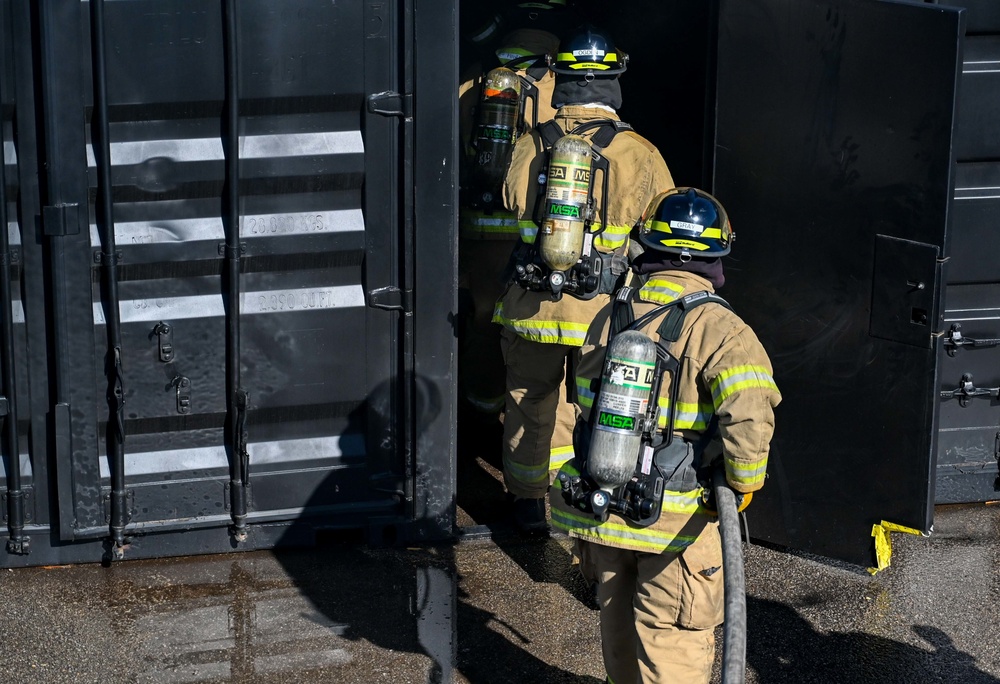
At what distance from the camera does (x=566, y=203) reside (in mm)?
4789

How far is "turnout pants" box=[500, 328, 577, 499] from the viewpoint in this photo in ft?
17.5

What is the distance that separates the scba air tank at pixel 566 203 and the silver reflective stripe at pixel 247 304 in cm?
75

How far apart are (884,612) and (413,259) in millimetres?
2183

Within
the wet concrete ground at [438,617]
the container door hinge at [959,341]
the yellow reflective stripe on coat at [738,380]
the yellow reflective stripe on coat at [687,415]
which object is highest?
the yellow reflective stripe on coat at [738,380]

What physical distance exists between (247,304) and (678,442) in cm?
198

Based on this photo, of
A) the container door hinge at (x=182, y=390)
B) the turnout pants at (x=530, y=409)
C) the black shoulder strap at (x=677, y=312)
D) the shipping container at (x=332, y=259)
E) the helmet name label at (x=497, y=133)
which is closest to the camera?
the black shoulder strap at (x=677, y=312)

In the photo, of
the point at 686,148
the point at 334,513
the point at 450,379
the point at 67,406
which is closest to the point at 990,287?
the point at 686,148

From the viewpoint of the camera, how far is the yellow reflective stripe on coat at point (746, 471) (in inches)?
138

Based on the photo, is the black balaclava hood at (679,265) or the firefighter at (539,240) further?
the firefighter at (539,240)

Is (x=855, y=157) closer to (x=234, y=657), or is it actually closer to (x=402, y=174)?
(x=402, y=174)

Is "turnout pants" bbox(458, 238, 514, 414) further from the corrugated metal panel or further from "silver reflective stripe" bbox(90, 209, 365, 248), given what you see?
"silver reflective stripe" bbox(90, 209, 365, 248)

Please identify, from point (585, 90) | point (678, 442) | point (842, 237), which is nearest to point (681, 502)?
point (678, 442)

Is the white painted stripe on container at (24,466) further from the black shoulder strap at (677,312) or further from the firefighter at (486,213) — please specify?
the black shoulder strap at (677,312)

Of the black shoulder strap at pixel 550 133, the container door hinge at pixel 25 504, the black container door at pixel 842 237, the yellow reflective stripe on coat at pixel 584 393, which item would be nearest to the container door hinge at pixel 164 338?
the container door hinge at pixel 25 504
